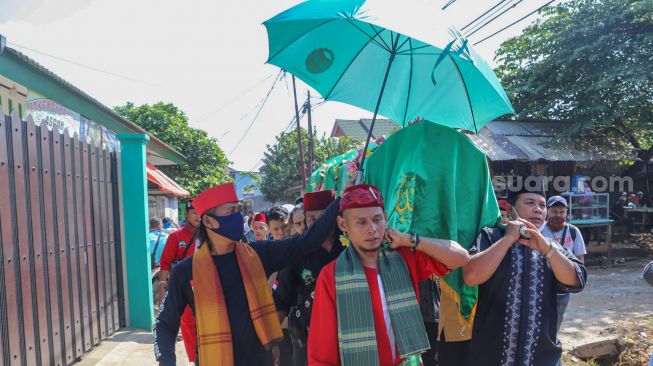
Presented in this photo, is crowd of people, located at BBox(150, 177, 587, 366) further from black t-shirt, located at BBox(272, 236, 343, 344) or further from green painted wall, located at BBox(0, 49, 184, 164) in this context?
green painted wall, located at BBox(0, 49, 184, 164)

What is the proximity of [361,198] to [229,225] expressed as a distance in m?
0.97

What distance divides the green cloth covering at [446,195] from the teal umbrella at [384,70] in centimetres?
40

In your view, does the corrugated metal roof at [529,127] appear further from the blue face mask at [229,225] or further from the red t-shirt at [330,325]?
the red t-shirt at [330,325]

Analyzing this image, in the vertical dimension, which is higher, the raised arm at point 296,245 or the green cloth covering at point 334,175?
the green cloth covering at point 334,175

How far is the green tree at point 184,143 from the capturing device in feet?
75.0

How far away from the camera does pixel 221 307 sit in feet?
8.11

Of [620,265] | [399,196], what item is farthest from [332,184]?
[620,265]

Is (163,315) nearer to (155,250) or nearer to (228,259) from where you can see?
(228,259)

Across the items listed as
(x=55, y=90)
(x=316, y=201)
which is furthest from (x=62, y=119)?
(x=316, y=201)

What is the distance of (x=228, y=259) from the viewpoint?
266 centimetres

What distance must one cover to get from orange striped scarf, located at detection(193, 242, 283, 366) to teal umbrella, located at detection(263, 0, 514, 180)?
870 mm

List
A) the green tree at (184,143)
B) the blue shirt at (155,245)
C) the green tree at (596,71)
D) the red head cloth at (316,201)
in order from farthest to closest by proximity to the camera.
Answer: the green tree at (184,143)
the green tree at (596,71)
the blue shirt at (155,245)
the red head cloth at (316,201)

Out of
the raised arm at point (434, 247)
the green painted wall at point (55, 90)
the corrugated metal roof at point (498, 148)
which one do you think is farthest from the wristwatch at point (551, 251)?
the corrugated metal roof at point (498, 148)

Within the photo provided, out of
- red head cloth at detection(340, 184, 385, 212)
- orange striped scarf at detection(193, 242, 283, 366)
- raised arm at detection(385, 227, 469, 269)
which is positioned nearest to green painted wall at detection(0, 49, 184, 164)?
orange striped scarf at detection(193, 242, 283, 366)
